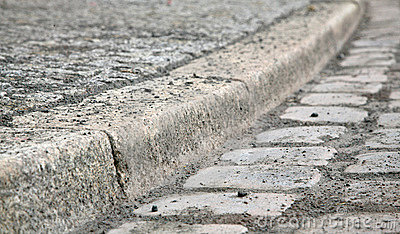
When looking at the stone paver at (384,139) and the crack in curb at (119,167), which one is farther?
the stone paver at (384,139)

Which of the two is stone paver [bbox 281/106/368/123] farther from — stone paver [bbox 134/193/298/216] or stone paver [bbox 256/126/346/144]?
stone paver [bbox 134/193/298/216]

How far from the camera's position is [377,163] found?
204 centimetres

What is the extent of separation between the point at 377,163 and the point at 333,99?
1163mm

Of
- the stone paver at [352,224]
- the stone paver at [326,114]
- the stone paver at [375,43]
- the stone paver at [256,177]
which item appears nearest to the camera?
the stone paver at [352,224]

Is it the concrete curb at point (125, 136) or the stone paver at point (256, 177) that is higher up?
the concrete curb at point (125, 136)

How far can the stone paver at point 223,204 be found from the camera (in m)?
1.69

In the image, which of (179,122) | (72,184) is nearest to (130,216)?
(72,184)

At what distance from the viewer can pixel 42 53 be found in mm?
3148

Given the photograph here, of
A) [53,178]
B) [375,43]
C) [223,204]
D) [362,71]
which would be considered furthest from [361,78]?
[53,178]

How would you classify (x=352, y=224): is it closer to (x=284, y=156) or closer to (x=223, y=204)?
(x=223, y=204)

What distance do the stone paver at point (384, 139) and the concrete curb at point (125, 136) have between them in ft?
2.01

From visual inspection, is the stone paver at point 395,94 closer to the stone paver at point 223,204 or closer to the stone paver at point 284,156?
the stone paver at point 284,156

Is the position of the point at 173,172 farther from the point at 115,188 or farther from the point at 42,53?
the point at 42,53

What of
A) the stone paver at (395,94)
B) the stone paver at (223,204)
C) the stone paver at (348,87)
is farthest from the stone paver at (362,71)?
the stone paver at (223,204)
